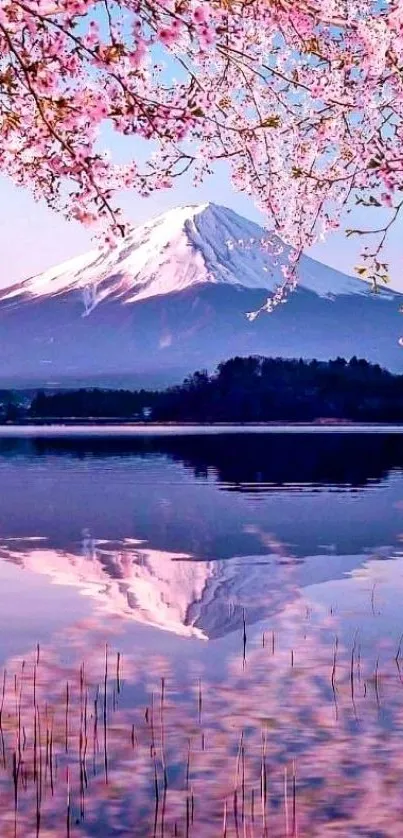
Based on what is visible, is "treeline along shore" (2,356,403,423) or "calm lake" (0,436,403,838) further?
"treeline along shore" (2,356,403,423)

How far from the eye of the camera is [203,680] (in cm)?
1224

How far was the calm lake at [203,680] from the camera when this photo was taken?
831cm

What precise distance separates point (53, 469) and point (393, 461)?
15820 mm

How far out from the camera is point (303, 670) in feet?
41.0

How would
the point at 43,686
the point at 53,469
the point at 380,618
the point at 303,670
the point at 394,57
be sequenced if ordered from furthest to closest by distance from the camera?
the point at 53,469 < the point at 380,618 < the point at 303,670 < the point at 43,686 < the point at 394,57

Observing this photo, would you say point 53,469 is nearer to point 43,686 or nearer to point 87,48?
point 43,686

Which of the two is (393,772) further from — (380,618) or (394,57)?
(380,618)

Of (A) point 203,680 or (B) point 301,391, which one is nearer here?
(A) point 203,680

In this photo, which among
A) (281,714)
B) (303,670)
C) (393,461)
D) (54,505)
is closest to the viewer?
(281,714)

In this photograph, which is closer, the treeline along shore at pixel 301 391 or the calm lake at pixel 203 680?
the calm lake at pixel 203 680

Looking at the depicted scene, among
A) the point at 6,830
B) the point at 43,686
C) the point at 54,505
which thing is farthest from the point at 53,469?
the point at 6,830

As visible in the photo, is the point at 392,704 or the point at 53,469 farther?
the point at 53,469

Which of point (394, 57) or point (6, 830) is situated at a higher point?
point (394, 57)

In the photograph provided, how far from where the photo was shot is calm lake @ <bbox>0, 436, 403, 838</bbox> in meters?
8.31
